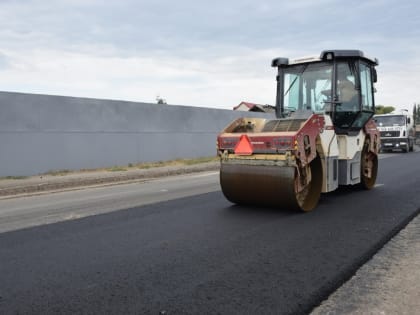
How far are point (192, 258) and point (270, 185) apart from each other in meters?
2.41

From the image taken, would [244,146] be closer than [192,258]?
No

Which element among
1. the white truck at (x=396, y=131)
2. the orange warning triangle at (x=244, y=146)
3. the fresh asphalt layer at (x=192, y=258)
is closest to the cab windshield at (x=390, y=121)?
the white truck at (x=396, y=131)

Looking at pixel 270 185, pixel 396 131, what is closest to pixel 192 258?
pixel 270 185

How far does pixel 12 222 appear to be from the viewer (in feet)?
22.7

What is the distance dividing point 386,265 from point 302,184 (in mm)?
2430

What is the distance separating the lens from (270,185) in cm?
666

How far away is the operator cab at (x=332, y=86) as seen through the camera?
26.2ft

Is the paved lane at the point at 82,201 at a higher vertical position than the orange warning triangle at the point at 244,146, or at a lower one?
lower

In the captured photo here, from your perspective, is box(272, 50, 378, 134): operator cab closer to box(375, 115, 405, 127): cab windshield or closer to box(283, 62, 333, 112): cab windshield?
box(283, 62, 333, 112): cab windshield

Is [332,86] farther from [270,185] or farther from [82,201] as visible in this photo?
[82,201]

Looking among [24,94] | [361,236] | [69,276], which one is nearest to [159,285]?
[69,276]

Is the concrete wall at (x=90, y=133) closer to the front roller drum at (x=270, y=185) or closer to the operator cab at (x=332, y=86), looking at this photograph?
the operator cab at (x=332, y=86)

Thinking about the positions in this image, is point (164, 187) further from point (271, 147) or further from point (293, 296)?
point (293, 296)

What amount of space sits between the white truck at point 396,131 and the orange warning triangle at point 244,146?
2099cm
